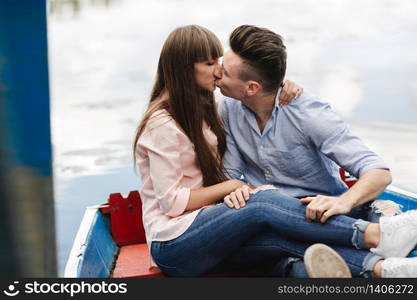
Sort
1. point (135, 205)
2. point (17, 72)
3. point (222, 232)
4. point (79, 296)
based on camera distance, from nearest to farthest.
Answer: point (17, 72) → point (79, 296) → point (222, 232) → point (135, 205)

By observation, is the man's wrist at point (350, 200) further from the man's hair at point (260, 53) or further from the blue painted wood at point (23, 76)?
the blue painted wood at point (23, 76)

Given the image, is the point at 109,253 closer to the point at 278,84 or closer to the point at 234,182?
the point at 234,182

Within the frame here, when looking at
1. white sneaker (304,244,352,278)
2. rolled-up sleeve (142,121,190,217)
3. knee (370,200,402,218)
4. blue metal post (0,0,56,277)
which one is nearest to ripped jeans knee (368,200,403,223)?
knee (370,200,402,218)

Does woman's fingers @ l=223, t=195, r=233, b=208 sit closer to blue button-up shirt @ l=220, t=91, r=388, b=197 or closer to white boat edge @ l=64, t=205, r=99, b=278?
blue button-up shirt @ l=220, t=91, r=388, b=197

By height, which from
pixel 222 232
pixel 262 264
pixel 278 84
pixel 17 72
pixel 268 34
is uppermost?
pixel 17 72

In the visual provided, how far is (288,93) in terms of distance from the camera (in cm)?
227

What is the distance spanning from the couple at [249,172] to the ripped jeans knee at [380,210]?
10 millimetres

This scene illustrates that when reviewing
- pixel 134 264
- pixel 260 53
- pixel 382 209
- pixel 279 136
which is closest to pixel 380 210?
pixel 382 209

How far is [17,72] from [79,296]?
3.90 feet

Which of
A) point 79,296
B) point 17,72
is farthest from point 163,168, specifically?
point 17,72

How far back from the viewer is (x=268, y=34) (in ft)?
7.18

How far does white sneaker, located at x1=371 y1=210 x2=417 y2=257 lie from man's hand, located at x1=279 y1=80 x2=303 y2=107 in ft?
1.71

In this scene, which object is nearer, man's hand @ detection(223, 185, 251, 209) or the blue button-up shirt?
man's hand @ detection(223, 185, 251, 209)

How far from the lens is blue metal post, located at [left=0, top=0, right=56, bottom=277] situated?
28.8 inches
